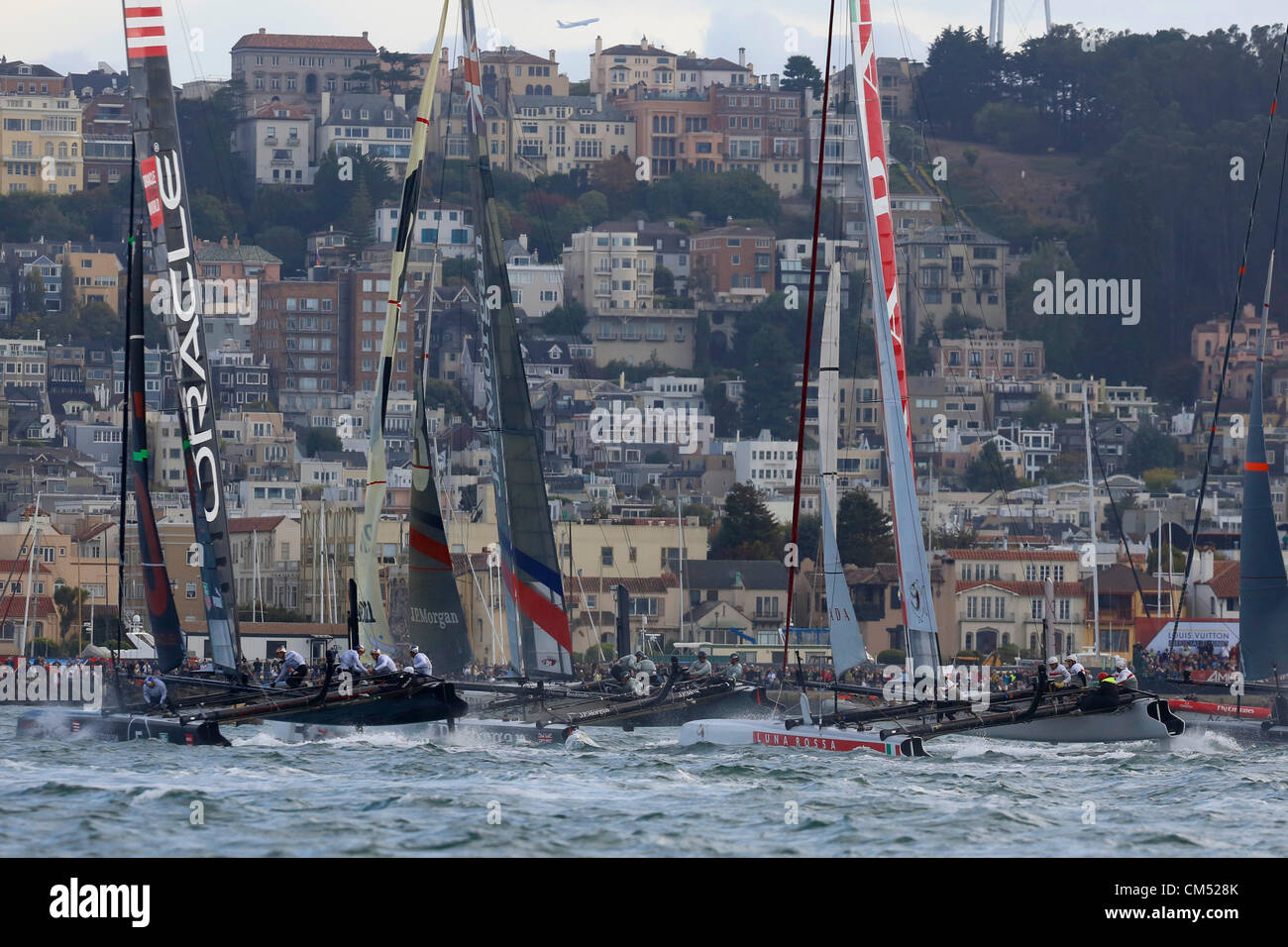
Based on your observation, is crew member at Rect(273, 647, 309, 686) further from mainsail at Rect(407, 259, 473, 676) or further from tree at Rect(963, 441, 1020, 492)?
tree at Rect(963, 441, 1020, 492)

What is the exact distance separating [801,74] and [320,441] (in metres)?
69.0

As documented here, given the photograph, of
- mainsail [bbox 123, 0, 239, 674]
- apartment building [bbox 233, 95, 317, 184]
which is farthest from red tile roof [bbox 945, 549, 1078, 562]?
apartment building [bbox 233, 95, 317, 184]

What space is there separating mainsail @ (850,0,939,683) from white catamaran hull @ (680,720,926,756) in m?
1.71

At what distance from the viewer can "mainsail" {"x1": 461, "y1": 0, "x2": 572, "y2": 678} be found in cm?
3241

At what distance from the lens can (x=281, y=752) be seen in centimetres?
2669

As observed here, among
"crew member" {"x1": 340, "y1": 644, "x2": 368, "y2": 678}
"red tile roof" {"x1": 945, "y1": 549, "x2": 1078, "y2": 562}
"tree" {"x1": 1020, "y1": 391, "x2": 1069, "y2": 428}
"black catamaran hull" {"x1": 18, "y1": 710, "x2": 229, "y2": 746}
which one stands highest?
"crew member" {"x1": 340, "y1": 644, "x2": 368, "y2": 678}

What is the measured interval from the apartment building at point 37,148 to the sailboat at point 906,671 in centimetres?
15228

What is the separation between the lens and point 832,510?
34062mm
